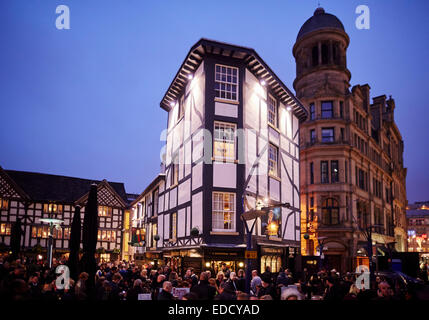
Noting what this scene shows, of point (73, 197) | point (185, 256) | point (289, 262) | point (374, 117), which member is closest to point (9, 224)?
point (73, 197)

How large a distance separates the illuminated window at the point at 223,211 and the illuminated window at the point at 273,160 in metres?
4.36

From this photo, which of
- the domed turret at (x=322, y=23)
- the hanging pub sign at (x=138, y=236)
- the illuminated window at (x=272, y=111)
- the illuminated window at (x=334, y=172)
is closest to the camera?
the illuminated window at (x=272, y=111)

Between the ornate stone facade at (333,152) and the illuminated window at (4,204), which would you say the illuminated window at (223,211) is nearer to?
the ornate stone facade at (333,152)

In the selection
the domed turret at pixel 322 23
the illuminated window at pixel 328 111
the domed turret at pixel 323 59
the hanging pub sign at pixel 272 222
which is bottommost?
the hanging pub sign at pixel 272 222

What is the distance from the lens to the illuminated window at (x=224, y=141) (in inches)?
858

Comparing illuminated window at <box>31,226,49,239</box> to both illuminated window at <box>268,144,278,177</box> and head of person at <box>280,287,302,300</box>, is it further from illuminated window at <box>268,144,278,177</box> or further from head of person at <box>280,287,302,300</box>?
head of person at <box>280,287,302,300</box>

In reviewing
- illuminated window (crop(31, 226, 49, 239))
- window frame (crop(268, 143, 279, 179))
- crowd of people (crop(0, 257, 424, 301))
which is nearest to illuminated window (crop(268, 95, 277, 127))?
window frame (crop(268, 143, 279, 179))

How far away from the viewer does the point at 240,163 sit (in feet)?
71.2

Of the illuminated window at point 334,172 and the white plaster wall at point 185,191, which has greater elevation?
the illuminated window at point 334,172

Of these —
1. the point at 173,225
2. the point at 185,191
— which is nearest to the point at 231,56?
the point at 185,191

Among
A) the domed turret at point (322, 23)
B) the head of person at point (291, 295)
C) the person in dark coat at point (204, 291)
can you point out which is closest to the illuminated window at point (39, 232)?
the domed turret at point (322, 23)

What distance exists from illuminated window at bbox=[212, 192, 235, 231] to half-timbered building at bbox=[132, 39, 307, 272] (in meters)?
0.05

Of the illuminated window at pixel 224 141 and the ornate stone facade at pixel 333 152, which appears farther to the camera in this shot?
the ornate stone facade at pixel 333 152

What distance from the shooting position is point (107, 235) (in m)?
49.4
